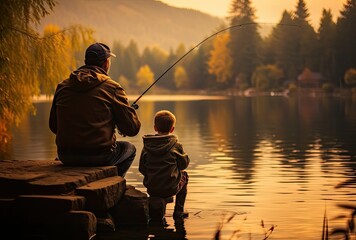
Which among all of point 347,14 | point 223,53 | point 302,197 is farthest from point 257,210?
point 223,53

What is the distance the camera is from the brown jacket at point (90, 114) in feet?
26.5

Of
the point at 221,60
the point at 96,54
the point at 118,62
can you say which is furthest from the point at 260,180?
the point at 118,62

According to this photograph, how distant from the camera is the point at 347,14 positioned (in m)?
86.8

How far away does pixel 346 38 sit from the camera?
87938mm

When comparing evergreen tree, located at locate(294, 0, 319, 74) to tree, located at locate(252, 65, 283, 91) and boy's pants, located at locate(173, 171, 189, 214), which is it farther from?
boy's pants, located at locate(173, 171, 189, 214)

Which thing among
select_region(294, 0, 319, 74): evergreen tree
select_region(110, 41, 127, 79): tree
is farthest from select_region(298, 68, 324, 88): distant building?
select_region(110, 41, 127, 79): tree

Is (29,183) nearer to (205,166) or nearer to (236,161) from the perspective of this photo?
(205,166)

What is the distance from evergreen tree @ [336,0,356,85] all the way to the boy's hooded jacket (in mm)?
79347

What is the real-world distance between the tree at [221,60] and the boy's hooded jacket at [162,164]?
109 metres

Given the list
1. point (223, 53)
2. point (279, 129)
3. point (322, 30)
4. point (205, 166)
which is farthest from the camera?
point (223, 53)

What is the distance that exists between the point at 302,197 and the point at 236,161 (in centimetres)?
572

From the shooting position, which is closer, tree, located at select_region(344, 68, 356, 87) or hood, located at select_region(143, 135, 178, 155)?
hood, located at select_region(143, 135, 178, 155)

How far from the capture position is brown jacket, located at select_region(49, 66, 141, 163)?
8078 millimetres

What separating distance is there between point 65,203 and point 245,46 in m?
107
